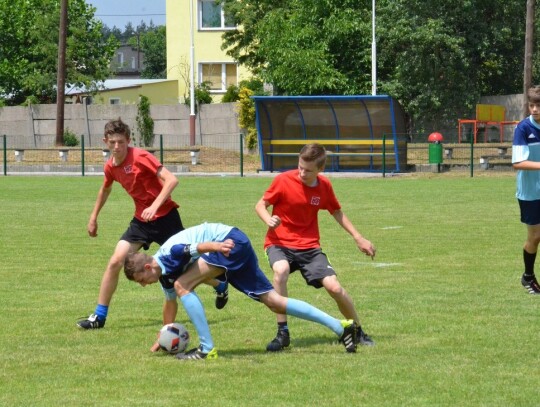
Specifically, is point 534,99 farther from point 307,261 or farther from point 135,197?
point 135,197

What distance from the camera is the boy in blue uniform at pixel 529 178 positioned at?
34.2 feet

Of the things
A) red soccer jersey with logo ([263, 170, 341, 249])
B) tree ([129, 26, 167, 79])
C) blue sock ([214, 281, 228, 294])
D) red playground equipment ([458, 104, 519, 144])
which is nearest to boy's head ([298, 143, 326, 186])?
red soccer jersey with logo ([263, 170, 341, 249])

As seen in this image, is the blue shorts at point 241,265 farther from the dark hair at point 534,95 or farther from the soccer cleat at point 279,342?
the dark hair at point 534,95

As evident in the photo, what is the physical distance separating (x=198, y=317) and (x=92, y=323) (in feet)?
5.99

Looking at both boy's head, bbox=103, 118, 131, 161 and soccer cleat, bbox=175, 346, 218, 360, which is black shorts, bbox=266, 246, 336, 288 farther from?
boy's head, bbox=103, 118, 131, 161

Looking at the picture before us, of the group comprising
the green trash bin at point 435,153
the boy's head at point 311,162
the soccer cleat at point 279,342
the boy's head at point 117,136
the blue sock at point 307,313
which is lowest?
the green trash bin at point 435,153

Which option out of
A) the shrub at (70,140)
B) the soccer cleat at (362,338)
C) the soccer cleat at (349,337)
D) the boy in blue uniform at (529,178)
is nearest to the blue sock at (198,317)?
the soccer cleat at (349,337)

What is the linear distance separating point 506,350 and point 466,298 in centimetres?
263

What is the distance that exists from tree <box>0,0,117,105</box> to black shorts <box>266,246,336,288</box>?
52793 millimetres

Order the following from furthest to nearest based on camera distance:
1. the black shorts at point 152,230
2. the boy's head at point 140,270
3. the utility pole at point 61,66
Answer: the utility pole at point 61,66, the black shorts at point 152,230, the boy's head at point 140,270

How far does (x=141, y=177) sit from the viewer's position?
30.3 ft

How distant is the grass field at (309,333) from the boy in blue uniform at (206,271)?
0.21 meters

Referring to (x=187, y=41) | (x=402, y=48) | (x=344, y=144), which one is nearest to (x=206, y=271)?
(x=344, y=144)

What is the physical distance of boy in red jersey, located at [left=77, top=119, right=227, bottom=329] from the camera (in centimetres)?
909
